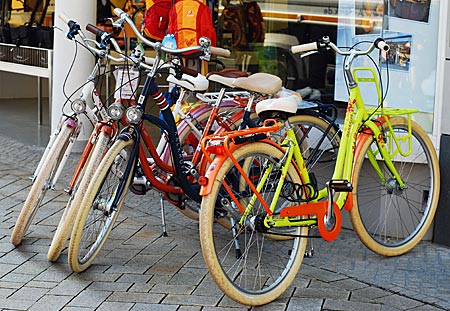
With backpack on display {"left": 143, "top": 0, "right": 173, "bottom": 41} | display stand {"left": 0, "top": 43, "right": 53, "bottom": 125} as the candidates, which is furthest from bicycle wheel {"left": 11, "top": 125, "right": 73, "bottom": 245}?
display stand {"left": 0, "top": 43, "right": 53, "bottom": 125}

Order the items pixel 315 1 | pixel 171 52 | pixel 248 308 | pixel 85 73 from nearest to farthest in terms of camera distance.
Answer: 1. pixel 248 308
2. pixel 171 52
3. pixel 315 1
4. pixel 85 73

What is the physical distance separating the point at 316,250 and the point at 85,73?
12.1 feet

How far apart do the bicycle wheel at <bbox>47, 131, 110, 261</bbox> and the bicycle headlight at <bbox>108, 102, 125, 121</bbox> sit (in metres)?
0.15

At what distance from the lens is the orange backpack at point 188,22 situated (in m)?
7.18

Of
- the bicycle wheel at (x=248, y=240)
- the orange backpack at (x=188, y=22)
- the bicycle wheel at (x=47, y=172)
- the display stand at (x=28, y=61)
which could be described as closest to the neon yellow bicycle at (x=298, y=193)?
the bicycle wheel at (x=248, y=240)

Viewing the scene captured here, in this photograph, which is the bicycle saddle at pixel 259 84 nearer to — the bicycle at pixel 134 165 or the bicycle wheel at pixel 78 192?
the bicycle at pixel 134 165

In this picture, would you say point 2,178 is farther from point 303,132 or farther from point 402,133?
point 402,133

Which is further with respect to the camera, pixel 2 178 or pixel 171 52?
pixel 2 178

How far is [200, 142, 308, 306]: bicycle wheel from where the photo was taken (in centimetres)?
466

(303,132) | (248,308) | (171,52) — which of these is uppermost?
(171,52)

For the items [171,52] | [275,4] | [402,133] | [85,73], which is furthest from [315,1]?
[85,73]

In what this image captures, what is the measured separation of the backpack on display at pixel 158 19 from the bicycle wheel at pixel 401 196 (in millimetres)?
2307

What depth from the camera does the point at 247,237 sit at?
5367mm

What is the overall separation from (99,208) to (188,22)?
2405 millimetres
